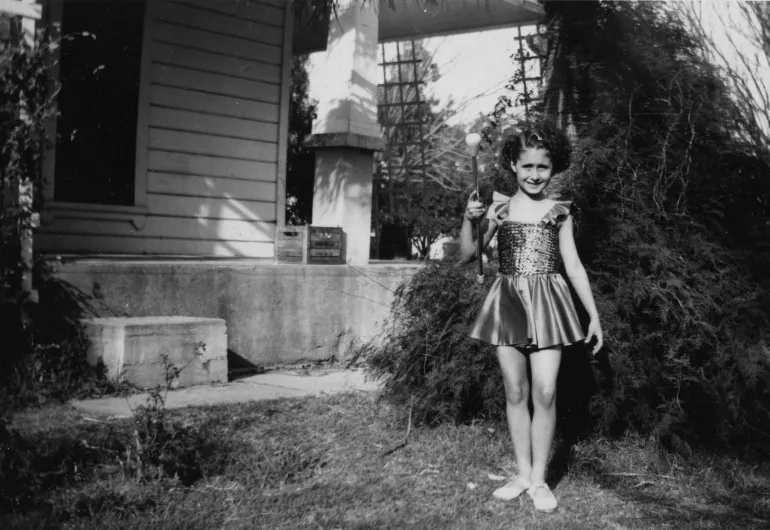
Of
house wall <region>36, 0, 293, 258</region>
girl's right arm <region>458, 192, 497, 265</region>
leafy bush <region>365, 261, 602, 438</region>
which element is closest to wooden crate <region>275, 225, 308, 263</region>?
house wall <region>36, 0, 293, 258</region>

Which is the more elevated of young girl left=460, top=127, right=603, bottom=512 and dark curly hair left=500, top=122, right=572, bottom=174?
dark curly hair left=500, top=122, right=572, bottom=174

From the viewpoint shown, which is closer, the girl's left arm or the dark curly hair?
the girl's left arm

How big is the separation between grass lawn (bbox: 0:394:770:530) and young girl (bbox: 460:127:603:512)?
0.96 ft

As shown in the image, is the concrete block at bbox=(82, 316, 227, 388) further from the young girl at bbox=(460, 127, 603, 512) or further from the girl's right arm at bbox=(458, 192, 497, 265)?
the young girl at bbox=(460, 127, 603, 512)

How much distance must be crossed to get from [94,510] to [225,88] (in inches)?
262

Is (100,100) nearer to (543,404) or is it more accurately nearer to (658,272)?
(658,272)

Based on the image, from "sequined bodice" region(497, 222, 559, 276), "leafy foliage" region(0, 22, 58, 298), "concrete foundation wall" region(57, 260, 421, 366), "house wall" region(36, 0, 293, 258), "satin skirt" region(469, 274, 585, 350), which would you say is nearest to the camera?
"satin skirt" region(469, 274, 585, 350)

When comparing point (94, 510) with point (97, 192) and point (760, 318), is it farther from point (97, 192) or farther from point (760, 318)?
point (97, 192)

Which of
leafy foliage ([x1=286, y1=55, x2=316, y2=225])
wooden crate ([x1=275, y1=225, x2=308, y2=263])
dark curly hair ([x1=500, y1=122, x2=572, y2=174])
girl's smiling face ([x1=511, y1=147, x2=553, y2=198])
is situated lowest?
wooden crate ([x1=275, y1=225, x2=308, y2=263])

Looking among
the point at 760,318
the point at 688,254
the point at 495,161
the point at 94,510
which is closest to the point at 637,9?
the point at 495,161

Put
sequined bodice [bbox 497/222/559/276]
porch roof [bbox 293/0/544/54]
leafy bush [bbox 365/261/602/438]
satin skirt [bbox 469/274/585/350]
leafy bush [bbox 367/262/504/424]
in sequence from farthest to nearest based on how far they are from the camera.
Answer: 1. porch roof [bbox 293/0/544/54]
2. leafy bush [bbox 367/262/504/424]
3. leafy bush [bbox 365/261/602/438]
4. sequined bodice [bbox 497/222/559/276]
5. satin skirt [bbox 469/274/585/350]

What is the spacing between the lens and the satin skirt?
385 cm

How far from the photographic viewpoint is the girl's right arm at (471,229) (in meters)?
3.91

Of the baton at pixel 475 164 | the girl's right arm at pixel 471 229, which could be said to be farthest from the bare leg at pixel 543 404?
the girl's right arm at pixel 471 229
